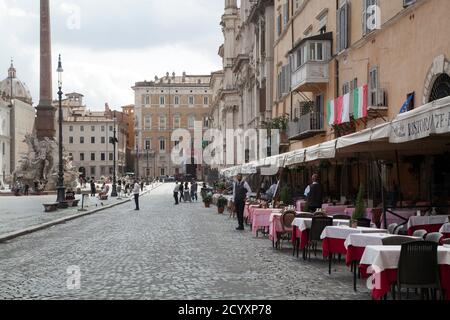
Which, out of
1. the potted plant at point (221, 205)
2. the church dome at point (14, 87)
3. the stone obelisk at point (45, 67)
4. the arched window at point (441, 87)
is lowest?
the potted plant at point (221, 205)

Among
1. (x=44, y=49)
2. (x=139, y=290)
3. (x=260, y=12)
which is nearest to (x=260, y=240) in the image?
(x=139, y=290)

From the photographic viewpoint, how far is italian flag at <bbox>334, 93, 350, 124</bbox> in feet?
87.4

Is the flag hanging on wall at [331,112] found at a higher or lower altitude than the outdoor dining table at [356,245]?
higher

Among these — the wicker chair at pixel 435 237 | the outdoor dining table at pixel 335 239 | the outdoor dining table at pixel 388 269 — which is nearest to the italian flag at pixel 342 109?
the outdoor dining table at pixel 335 239

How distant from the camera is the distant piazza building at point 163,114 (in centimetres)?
15400

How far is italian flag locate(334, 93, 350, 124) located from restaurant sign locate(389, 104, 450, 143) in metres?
15.0

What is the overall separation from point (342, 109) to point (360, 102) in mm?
2434

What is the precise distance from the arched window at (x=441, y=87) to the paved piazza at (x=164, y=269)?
19.8ft

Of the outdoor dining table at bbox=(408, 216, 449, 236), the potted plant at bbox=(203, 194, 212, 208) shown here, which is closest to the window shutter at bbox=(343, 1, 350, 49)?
the outdoor dining table at bbox=(408, 216, 449, 236)

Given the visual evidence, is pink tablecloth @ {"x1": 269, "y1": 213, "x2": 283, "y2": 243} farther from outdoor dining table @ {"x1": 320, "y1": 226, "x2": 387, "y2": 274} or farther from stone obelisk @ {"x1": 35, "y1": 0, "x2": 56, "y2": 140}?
stone obelisk @ {"x1": 35, "y1": 0, "x2": 56, "y2": 140}

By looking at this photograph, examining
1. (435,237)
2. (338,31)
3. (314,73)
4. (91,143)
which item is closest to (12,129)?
(91,143)

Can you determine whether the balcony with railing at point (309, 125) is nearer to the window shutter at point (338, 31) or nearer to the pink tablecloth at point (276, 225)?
the window shutter at point (338, 31)

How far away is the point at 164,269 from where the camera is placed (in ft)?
43.3
